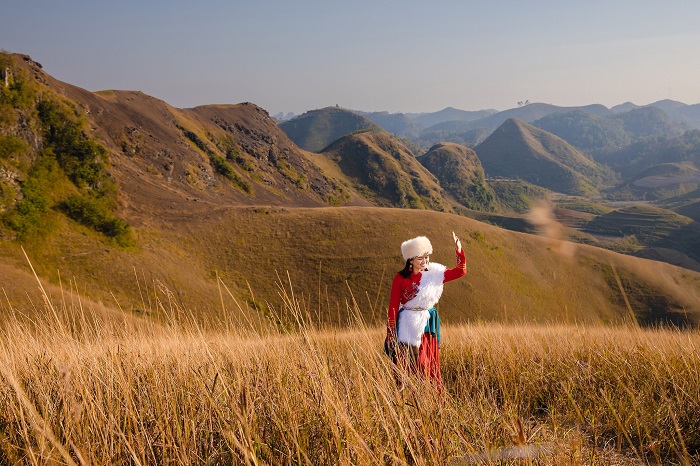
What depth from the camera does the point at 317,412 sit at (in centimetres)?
236

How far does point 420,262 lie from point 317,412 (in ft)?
8.46

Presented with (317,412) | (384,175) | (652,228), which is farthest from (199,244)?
(652,228)

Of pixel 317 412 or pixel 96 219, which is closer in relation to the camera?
pixel 317 412

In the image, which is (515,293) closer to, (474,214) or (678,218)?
(474,214)

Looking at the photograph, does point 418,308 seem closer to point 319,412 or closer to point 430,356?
point 430,356

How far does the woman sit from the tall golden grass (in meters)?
0.51

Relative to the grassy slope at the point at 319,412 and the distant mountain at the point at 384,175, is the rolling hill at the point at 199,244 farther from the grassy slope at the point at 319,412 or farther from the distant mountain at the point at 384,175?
the distant mountain at the point at 384,175

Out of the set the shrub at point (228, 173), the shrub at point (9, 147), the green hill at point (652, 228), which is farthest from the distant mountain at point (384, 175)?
the shrub at point (9, 147)

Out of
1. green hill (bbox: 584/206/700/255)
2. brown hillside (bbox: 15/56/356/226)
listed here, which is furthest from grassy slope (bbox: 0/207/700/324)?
green hill (bbox: 584/206/700/255)

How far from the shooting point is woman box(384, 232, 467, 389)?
431cm

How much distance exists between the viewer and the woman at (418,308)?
4.31 meters

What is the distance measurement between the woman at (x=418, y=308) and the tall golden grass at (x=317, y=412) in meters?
0.51

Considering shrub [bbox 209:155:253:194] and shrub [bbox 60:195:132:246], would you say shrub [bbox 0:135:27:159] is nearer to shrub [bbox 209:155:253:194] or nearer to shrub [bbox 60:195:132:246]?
shrub [bbox 60:195:132:246]

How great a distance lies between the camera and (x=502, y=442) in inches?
94.8
